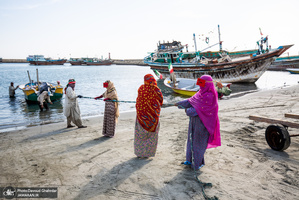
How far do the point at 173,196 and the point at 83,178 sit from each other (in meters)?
1.57

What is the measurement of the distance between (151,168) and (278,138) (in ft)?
8.60

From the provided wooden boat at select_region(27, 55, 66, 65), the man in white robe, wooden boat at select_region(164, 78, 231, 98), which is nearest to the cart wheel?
the man in white robe

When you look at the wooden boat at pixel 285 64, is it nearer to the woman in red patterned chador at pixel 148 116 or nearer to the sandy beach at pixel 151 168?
the sandy beach at pixel 151 168

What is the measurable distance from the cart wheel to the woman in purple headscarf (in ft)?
4.81

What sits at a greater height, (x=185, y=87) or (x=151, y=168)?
(x=185, y=87)

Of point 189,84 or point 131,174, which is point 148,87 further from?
point 189,84

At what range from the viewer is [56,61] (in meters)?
101

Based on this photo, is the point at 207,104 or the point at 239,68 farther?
the point at 239,68

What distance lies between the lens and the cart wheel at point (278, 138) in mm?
4040

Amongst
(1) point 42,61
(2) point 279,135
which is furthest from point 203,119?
(1) point 42,61

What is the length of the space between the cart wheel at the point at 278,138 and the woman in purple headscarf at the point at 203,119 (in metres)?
1.46

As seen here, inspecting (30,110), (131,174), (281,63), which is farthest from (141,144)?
(281,63)

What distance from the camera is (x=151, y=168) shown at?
380 cm

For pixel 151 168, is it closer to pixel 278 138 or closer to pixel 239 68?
pixel 278 138
